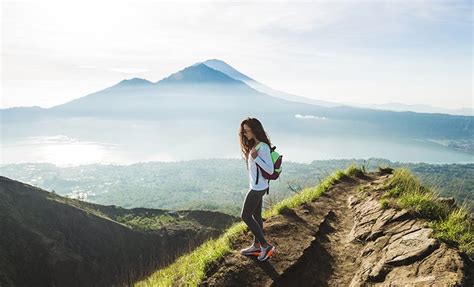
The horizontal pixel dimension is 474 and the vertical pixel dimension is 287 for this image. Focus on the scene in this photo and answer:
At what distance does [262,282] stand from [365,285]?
5.54ft

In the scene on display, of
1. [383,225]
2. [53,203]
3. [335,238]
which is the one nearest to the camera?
[383,225]

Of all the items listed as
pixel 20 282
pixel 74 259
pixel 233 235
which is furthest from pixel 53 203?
pixel 233 235

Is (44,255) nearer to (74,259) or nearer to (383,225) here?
(74,259)

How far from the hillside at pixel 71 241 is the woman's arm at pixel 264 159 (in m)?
12.6

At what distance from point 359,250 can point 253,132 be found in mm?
3598

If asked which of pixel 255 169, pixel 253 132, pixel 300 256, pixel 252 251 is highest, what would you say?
pixel 253 132

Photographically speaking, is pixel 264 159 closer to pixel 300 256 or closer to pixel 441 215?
pixel 300 256

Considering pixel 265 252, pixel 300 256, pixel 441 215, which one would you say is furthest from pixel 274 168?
pixel 441 215

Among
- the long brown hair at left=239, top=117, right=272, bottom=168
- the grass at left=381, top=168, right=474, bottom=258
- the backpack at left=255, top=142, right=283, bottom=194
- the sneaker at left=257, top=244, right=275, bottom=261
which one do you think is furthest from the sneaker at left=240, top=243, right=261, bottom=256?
the grass at left=381, top=168, right=474, bottom=258

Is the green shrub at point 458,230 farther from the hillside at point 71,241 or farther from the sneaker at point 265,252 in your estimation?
the hillside at point 71,241

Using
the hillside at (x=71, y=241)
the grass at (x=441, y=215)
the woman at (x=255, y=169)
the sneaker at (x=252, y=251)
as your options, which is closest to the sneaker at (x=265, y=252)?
the woman at (x=255, y=169)

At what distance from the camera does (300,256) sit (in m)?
6.57

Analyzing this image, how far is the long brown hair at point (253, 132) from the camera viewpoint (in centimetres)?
615

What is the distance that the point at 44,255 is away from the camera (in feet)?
79.5
